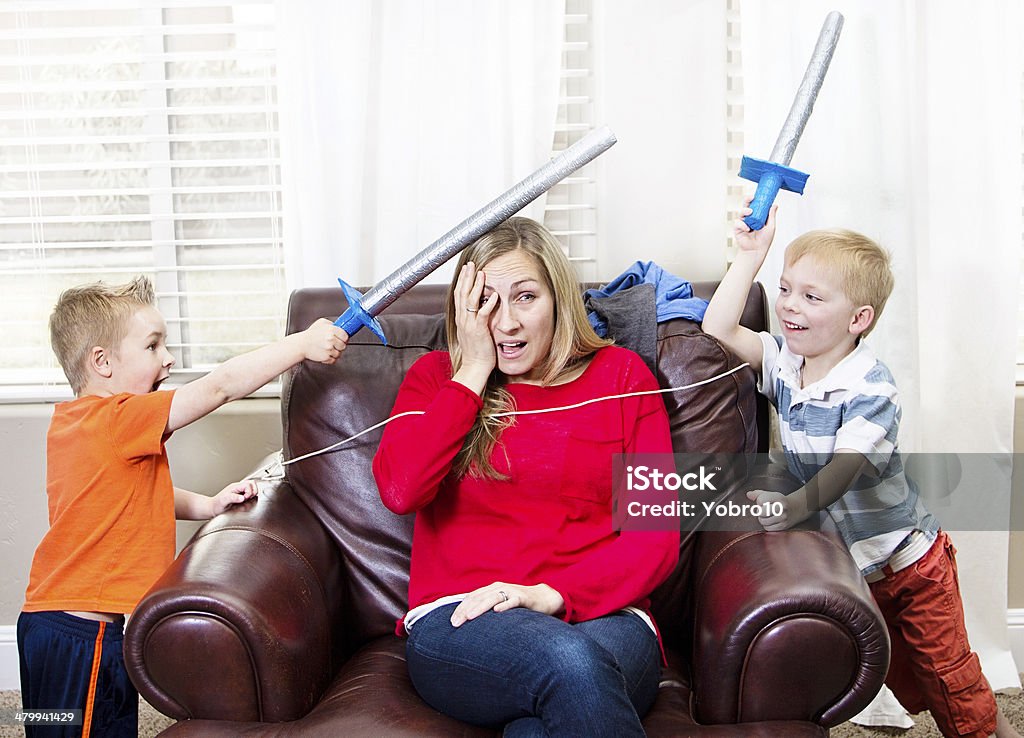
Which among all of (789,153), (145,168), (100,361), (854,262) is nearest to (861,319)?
(854,262)

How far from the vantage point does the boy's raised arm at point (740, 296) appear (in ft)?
6.04

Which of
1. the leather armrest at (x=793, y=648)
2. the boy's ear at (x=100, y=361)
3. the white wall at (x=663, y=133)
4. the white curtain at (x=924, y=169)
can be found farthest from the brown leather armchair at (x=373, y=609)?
the white curtain at (x=924, y=169)

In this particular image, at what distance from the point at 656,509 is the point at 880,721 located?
981mm

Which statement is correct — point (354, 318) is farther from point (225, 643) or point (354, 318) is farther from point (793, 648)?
point (793, 648)

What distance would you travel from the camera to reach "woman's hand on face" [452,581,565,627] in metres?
1.52

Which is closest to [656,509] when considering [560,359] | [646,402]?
[646,402]

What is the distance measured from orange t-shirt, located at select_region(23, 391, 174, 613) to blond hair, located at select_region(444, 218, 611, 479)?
519 millimetres

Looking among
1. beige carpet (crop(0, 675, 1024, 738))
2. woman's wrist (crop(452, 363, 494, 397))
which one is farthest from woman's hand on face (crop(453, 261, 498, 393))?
beige carpet (crop(0, 675, 1024, 738))

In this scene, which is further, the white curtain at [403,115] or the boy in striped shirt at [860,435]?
the white curtain at [403,115]

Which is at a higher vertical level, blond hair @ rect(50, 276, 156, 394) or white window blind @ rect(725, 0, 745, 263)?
white window blind @ rect(725, 0, 745, 263)

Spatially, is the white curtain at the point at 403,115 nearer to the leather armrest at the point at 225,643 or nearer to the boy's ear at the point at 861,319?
the boy's ear at the point at 861,319

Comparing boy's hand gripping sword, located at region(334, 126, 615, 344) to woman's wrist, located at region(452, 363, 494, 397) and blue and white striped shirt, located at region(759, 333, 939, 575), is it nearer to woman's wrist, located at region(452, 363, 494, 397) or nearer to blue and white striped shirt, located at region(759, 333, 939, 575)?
Answer: woman's wrist, located at region(452, 363, 494, 397)

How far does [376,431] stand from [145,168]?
0.99 metres

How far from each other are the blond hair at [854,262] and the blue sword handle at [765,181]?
98 mm
